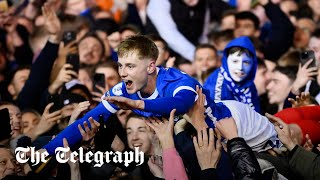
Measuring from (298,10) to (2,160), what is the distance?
6705mm

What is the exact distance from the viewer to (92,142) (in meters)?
6.86

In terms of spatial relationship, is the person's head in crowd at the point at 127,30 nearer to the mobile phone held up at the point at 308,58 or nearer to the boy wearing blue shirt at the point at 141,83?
the mobile phone held up at the point at 308,58

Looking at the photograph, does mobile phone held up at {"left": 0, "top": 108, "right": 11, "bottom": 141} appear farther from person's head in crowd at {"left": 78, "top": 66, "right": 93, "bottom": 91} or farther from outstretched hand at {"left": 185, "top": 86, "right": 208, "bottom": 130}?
person's head in crowd at {"left": 78, "top": 66, "right": 93, "bottom": 91}

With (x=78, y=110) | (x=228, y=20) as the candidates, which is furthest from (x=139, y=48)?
(x=228, y=20)

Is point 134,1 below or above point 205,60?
above

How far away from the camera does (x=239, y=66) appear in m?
8.58

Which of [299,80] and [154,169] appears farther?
[299,80]

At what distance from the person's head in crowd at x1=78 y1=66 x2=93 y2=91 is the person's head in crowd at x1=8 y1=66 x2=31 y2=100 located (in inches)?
25.5

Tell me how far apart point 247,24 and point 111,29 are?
5.98ft

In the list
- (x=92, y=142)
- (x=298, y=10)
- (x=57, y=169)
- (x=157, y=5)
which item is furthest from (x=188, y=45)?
(x=57, y=169)

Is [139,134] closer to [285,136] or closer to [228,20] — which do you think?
[285,136]

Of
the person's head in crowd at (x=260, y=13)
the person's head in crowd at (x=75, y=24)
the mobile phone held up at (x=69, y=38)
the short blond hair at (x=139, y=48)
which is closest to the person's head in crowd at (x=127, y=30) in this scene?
the person's head in crowd at (x=75, y=24)

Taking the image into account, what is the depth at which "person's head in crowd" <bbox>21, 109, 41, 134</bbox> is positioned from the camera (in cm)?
849

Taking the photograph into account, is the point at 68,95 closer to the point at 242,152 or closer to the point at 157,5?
the point at 242,152
